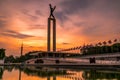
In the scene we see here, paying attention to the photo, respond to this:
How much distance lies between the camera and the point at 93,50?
408ft

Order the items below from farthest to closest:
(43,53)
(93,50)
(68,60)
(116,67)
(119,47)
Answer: (43,53) < (93,50) < (119,47) < (68,60) < (116,67)

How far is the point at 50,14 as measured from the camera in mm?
136875

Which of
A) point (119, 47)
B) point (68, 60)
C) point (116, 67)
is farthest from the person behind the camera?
point (119, 47)

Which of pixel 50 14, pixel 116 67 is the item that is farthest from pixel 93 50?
pixel 116 67

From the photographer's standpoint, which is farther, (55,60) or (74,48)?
(74,48)

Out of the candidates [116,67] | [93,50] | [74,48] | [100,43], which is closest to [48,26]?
[74,48]

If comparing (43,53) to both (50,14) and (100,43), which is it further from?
(100,43)

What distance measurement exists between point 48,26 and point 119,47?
4103cm

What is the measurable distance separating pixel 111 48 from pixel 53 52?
107ft

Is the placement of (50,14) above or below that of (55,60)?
above

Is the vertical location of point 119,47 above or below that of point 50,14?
below

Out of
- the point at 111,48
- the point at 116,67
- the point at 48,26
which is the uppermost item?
the point at 48,26

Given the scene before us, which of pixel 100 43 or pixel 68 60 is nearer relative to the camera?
pixel 68 60

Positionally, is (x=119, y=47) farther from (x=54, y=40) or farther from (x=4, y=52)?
(x=4, y=52)
